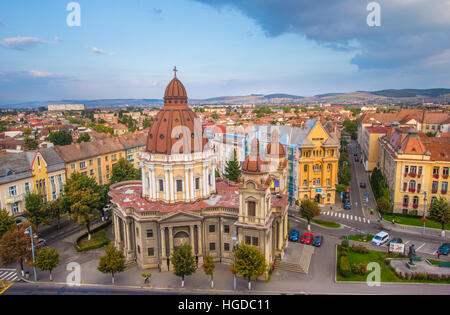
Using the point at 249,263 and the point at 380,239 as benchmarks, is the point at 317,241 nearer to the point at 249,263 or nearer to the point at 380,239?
the point at 380,239

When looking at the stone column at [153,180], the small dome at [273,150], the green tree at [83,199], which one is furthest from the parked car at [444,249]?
the green tree at [83,199]

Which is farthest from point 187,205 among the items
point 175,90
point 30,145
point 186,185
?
point 30,145

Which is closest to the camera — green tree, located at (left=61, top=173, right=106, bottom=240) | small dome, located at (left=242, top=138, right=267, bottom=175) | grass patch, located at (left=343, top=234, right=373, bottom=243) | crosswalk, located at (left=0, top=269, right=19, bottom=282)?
small dome, located at (left=242, top=138, right=267, bottom=175)

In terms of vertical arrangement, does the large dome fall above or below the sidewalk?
above

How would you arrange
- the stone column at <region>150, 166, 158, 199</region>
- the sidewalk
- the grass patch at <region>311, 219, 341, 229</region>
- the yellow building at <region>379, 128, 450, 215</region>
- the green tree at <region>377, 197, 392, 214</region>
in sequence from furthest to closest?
the yellow building at <region>379, 128, 450, 215</region>, the grass patch at <region>311, 219, 341, 229</region>, the green tree at <region>377, 197, 392, 214</region>, the sidewalk, the stone column at <region>150, 166, 158, 199</region>

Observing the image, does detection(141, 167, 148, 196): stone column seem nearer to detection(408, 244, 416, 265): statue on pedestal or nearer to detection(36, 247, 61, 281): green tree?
detection(36, 247, 61, 281): green tree

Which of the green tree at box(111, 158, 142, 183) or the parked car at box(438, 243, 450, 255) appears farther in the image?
the green tree at box(111, 158, 142, 183)

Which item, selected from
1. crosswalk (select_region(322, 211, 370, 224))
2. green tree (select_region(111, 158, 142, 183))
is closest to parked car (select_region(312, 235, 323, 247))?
crosswalk (select_region(322, 211, 370, 224))

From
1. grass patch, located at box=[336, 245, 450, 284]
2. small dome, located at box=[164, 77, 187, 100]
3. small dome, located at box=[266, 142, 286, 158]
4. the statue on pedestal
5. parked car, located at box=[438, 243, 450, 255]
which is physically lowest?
grass patch, located at box=[336, 245, 450, 284]

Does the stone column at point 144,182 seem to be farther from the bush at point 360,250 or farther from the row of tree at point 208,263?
the bush at point 360,250
